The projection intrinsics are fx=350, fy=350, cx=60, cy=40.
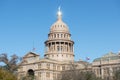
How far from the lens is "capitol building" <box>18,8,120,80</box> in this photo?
96906mm

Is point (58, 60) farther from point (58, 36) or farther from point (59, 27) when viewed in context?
point (59, 27)

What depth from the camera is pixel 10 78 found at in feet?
137

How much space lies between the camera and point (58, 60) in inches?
4360

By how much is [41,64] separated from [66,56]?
1378 centimetres

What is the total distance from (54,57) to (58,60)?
A: 253 centimetres

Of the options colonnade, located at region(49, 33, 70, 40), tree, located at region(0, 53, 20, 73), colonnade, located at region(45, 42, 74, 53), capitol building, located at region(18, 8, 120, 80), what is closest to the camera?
tree, located at region(0, 53, 20, 73)

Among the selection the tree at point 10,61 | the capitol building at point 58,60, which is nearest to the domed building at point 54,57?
the capitol building at point 58,60

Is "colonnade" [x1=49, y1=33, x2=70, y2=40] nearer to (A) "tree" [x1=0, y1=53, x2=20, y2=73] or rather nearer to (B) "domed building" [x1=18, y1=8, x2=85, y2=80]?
(B) "domed building" [x1=18, y1=8, x2=85, y2=80]

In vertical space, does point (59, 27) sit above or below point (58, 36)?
above

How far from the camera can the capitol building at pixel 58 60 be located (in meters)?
96.9

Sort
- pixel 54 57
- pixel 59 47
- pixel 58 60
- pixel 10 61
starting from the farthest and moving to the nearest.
→ pixel 59 47 < pixel 54 57 < pixel 58 60 < pixel 10 61

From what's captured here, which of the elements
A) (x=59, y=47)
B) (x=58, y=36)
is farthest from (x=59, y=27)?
(x=59, y=47)

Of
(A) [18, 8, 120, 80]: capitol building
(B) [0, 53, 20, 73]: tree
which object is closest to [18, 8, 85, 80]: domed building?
(A) [18, 8, 120, 80]: capitol building

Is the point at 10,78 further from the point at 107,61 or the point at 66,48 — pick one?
the point at 66,48
